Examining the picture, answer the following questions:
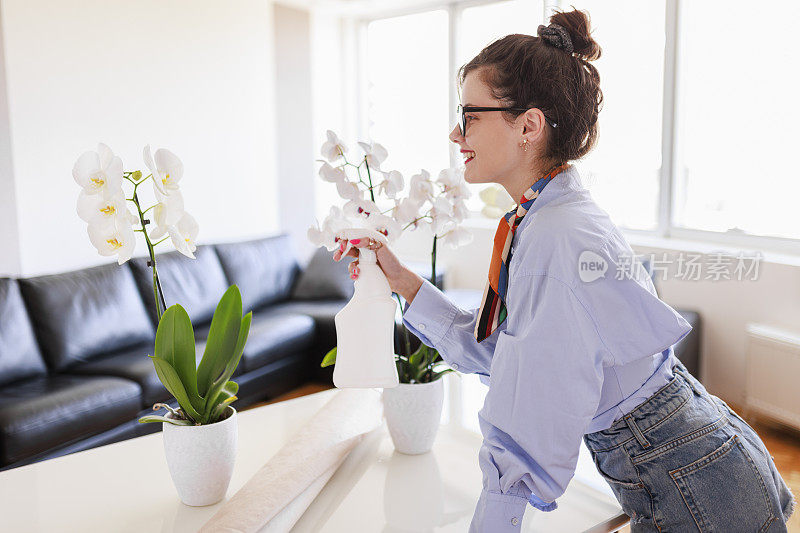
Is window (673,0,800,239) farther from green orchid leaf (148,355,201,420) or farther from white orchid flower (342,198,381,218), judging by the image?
green orchid leaf (148,355,201,420)

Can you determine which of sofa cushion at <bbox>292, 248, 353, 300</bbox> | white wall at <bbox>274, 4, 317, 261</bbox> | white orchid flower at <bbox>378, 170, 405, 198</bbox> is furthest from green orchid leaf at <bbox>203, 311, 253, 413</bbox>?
white wall at <bbox>274, 4, 317, 261</bbox>

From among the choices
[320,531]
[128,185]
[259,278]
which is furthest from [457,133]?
[259,278]

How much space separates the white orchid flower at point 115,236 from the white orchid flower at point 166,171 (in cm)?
8

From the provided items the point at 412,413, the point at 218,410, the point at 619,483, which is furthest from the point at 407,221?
the point at 619,483

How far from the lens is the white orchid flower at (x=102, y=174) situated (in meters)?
1.07

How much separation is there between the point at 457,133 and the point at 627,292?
1.43 feet

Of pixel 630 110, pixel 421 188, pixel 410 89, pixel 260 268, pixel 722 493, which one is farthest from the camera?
pixel 410 89

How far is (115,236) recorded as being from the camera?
1.09 metres

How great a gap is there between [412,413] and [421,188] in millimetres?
454

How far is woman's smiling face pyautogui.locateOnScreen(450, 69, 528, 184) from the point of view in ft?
3.83

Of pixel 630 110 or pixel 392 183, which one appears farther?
pixel 630 110

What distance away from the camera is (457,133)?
1.24 m

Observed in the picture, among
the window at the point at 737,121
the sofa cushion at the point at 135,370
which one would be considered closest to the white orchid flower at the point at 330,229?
the sofa cushion at the point at 135,370

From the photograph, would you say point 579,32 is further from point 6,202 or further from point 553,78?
point 6,202
